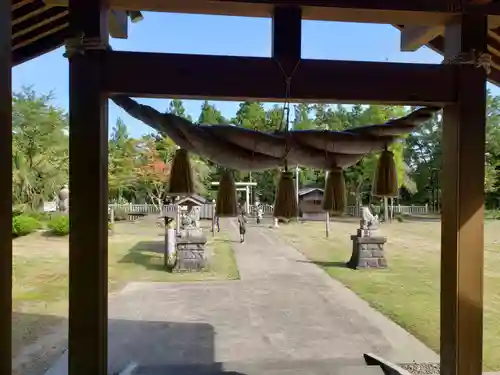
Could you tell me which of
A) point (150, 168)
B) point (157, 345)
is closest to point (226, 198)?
point (157, 345)

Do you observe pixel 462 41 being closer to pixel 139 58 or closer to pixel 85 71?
pixel 139 58

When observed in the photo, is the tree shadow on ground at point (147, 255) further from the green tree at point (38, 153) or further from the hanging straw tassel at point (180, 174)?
the hanging straw tassel at point (180, 174)

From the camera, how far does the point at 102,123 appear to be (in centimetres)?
146

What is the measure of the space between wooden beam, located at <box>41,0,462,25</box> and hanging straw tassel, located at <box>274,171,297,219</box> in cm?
61

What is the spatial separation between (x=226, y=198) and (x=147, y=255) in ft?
27.7

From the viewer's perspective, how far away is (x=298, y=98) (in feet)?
4.90

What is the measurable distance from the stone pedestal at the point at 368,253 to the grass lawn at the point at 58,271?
7.83 feet

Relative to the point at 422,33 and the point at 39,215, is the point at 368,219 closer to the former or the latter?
the point at 422,33

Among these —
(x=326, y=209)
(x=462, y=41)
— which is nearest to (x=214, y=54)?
(x=326, y=209)

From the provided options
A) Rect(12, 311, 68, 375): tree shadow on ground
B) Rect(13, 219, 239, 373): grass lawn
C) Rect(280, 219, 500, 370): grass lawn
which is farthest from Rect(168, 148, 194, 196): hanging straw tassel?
Rect(13, 219, 239, 373): grass lawn

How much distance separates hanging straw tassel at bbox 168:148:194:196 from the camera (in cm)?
165

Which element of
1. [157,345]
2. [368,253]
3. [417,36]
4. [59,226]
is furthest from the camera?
[59,226]

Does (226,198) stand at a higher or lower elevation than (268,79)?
lower

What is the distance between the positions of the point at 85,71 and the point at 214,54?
0.43m
